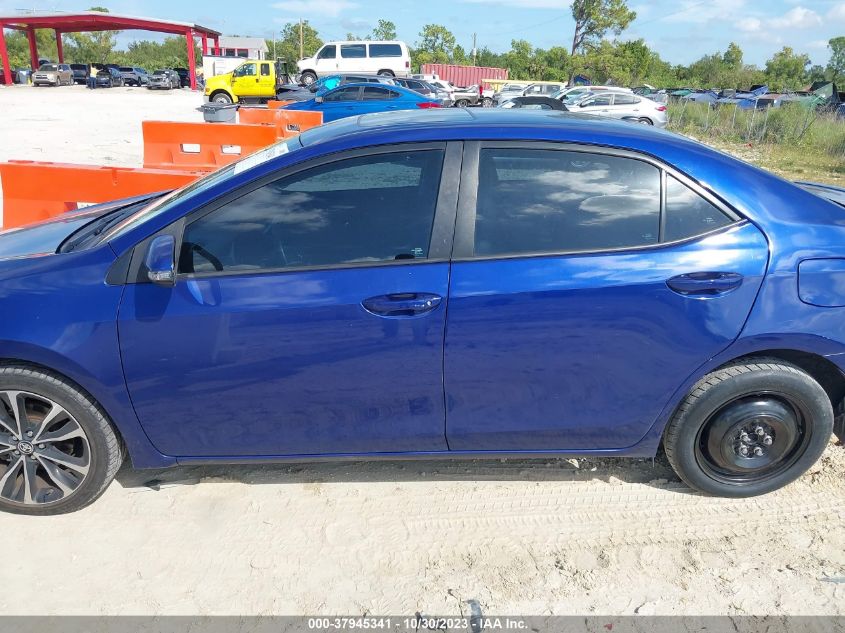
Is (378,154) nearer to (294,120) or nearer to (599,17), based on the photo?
(294,120)

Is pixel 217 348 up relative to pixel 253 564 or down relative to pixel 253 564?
up

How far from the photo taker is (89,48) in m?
87.1

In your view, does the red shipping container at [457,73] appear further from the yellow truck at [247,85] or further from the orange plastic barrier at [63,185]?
the orange plastic barrier at [63,185]

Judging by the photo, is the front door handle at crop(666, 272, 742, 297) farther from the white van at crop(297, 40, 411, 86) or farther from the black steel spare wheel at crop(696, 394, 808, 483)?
the white van at crop(297, 40, 411, 86)

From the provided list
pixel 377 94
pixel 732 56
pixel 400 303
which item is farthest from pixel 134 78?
pixel 732 56

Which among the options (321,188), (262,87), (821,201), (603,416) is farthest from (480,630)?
(262,87)

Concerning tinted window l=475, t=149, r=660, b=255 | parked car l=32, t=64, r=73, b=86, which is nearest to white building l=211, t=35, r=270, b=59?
Result: parked car l=32, t=64, r=73, b=86

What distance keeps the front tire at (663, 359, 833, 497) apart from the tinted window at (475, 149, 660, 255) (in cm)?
75

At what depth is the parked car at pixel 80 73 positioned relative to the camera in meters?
49.4

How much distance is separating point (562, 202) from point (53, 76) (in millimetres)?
A: 52264

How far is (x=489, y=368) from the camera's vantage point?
2557 millimetres

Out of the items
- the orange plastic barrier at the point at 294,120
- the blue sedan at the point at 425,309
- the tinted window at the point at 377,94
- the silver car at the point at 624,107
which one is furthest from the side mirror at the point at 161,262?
the silver car at the point at 624,107

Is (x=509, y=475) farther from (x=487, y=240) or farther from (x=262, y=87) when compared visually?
(x=262, y=87)

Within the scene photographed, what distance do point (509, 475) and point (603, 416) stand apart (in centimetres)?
66
